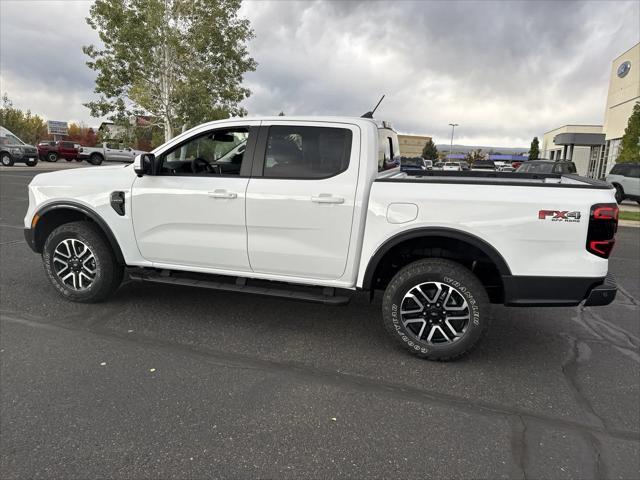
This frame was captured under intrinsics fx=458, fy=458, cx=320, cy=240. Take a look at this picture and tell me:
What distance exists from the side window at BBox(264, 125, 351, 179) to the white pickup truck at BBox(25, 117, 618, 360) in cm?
1

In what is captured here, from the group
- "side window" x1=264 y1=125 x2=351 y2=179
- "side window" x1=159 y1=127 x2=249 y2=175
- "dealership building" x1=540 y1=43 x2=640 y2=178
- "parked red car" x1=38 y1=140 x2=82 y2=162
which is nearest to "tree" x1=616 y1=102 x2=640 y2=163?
"dealership building" x1=540 y1=43 x2=640 y2=178

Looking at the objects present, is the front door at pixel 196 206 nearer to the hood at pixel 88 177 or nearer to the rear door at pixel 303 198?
the rear door at pixel 303 198

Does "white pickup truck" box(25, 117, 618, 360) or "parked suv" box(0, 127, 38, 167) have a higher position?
"parked suv" box(0, 127, 38, 167)

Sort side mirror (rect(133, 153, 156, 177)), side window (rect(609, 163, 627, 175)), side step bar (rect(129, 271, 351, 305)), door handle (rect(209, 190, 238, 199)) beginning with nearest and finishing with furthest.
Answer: side step bar (rect(129, 271, 351, 305))
door handle (rect(209, 190, 238, 199))
side mirror (rect(133, 153, 156, 177))
side window (rect(609, 163, 627, 175))

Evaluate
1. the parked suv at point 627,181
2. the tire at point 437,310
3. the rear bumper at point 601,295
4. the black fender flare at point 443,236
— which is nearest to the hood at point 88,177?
the black fender flare at point 443,236

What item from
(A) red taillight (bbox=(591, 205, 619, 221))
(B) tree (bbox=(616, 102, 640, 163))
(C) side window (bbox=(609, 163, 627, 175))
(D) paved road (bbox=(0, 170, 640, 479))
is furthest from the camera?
(B) tree (bbox=(616, 102, 640, 163))

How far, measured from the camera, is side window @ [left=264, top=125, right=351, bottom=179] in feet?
12.4

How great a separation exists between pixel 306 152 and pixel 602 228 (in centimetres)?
228

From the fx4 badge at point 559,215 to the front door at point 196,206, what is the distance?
232 cm

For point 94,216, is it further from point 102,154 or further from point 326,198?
point 102,154

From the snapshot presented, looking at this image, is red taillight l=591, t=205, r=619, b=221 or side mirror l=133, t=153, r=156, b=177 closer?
red taillight l=591, t=205, r=619, b=221

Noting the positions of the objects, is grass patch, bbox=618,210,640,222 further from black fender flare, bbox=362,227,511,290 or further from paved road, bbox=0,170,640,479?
black fender flare, bbox=362,227,511,290

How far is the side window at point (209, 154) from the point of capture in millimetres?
4254

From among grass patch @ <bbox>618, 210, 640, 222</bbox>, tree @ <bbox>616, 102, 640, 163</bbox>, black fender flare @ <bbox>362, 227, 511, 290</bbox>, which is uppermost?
tree @ <bbox>616, 102, 640, 163</bbox>
